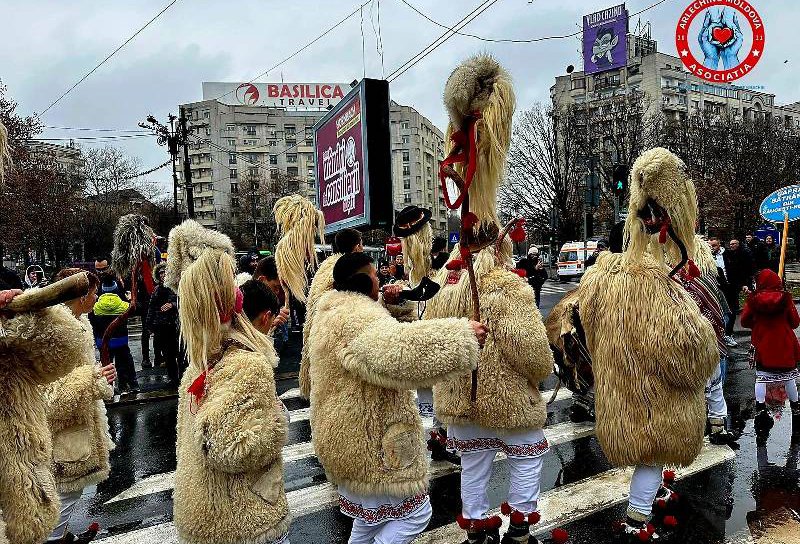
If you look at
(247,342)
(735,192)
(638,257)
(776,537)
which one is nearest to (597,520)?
(776,537)

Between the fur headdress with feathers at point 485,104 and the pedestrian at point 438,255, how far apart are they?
2.91 meters

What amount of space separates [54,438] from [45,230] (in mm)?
29408

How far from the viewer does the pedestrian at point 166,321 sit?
9.24 m

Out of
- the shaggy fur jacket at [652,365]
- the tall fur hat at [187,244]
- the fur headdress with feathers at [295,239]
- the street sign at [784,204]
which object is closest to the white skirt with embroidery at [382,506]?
the shaggy fur jacket at [652,365]

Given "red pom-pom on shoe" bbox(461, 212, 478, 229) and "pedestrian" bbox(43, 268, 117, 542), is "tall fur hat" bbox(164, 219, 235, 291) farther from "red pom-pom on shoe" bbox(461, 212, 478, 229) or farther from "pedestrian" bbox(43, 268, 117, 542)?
"red pom-pom on shoe" bbox(461, 212, 478, 229)

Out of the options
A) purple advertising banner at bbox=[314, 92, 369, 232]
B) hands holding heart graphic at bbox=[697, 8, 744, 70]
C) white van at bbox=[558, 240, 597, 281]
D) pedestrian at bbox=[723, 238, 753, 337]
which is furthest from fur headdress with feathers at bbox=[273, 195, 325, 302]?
white van at bbox=[558, 240, 597, 281]

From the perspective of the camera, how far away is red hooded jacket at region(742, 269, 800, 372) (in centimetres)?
583

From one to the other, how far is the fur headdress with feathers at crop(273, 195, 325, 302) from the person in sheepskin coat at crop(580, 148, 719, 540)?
128 inches

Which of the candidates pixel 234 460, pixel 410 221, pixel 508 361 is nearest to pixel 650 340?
pixel 508 361

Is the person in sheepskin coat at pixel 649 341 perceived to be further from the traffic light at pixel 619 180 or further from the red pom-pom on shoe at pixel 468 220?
the traffic light at pixel 619 180

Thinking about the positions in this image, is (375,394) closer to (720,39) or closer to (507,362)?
(507,362)

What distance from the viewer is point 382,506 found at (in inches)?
112

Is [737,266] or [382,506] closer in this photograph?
[382,506]

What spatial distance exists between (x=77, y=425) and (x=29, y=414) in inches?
63.7
